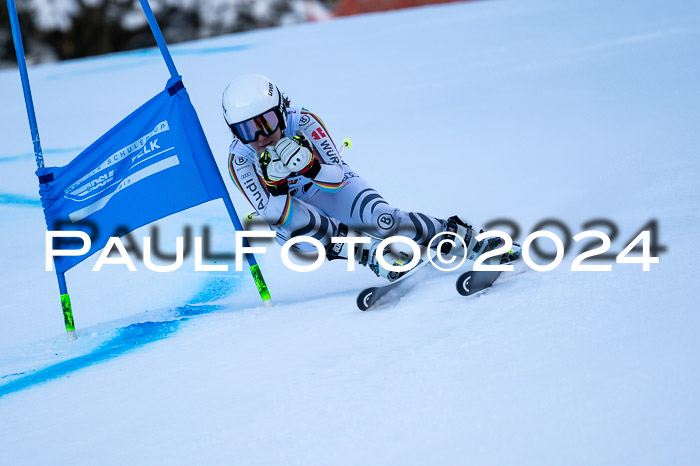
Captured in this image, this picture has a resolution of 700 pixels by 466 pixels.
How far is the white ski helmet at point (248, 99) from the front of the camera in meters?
3.64

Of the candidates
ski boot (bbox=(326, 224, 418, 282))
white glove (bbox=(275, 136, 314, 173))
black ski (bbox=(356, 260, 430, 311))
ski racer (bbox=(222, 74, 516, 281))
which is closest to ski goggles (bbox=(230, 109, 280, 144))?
ski racer (bbox=(222, 74, 516, 281))

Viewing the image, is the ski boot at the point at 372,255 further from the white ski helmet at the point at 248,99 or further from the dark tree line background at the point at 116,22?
the dark tree line background at the point at 116,22

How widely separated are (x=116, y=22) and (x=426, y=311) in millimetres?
17562

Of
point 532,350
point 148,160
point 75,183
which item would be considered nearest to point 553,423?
point 532,350

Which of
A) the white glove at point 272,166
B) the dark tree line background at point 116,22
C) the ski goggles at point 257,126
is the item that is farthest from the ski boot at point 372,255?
the dark tree line background at point 116,22

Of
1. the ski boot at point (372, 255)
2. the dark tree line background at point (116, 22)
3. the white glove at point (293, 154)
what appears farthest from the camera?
the dark tree line background at point (116, 22)

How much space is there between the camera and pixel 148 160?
414 cm

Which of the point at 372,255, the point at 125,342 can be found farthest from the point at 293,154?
the point at 125,342

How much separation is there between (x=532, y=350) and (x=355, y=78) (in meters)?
6.63

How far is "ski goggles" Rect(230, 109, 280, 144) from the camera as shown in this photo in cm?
367

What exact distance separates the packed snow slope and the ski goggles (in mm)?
923

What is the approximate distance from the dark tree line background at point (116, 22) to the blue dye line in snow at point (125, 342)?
50.9ft

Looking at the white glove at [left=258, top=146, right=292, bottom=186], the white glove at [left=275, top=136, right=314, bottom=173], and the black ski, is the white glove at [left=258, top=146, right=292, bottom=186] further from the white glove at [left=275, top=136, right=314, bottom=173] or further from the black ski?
the black ski

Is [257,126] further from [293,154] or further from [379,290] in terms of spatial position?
[379,290]
